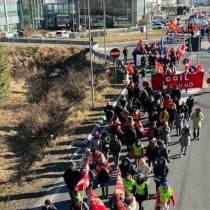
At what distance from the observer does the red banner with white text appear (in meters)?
20.6

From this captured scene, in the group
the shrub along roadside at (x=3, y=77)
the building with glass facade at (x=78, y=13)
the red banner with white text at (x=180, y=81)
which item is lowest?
the shrub along roadside at (x=3, y=77)

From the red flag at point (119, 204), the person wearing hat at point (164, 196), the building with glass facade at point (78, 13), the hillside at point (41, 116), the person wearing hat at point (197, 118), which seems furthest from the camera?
the building with glass facade at point (78, 13)

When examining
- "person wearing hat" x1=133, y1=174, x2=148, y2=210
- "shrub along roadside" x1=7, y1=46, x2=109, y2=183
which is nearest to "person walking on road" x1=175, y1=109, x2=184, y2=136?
"shrub along roadside" x1=7, y1=46, x2=109, y2=183

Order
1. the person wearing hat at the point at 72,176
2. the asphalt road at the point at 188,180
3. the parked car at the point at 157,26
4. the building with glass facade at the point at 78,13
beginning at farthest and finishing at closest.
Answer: the building with glass facade at the point at 78,13
the parked car at the point at 157,26
the asphalt road at the point at 188,180
the person wearing hat at the point at 72,176

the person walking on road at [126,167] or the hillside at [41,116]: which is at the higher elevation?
the person walking on road at [126,167]

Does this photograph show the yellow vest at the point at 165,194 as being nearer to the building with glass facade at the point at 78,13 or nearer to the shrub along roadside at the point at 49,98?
the shrub along roadside at the point at 49,98

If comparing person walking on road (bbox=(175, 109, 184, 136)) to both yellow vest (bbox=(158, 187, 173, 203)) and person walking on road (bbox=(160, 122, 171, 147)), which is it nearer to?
person walking on road (bbox=(160, 122, 171, 147))

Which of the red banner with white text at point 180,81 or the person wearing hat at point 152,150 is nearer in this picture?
the person wearing hat at point 152,150

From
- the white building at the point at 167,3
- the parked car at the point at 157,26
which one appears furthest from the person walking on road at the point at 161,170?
the white building at the point at 167,3

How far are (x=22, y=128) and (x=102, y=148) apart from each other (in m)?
11.1

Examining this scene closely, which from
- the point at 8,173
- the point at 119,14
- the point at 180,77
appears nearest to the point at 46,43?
the point at 180,77

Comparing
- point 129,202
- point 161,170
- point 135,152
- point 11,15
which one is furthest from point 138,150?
point 11,15

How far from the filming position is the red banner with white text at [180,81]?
812 inches

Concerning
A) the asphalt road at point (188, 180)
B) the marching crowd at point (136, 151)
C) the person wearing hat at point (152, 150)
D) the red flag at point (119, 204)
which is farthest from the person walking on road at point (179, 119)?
→ the red flag at point (119, 204)
